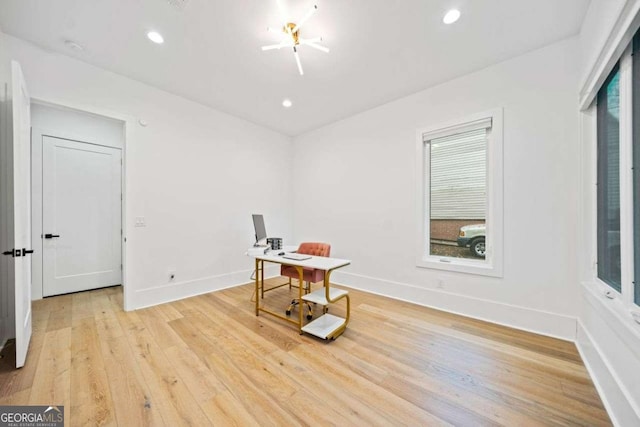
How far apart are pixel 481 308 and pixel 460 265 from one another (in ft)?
1.71

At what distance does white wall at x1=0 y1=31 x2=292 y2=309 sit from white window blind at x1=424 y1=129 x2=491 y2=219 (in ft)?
9.88

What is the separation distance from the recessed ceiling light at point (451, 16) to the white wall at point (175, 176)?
11.0ft

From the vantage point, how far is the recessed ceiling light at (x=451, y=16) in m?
2.01

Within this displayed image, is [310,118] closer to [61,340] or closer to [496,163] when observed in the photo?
[496,163]

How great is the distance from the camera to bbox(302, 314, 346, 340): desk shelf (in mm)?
2324

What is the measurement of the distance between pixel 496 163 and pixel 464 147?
490mm

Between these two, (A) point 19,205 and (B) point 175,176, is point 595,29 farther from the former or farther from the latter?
(A) point 19,205

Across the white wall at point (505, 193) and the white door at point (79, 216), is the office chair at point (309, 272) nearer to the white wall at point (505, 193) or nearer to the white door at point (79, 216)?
the white wall at point (505, 193)

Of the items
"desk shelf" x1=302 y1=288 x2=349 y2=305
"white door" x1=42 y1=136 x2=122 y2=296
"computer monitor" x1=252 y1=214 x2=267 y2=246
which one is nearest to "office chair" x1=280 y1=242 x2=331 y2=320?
"desk shelf" x1=302 y1=288 x2=349 y2=305

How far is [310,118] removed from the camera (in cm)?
429

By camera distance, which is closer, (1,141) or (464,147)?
(1,141)

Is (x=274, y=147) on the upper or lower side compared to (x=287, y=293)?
upper

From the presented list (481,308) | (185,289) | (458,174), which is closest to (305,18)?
(458,174)

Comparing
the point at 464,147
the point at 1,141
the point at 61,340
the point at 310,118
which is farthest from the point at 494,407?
the point at 1,141
